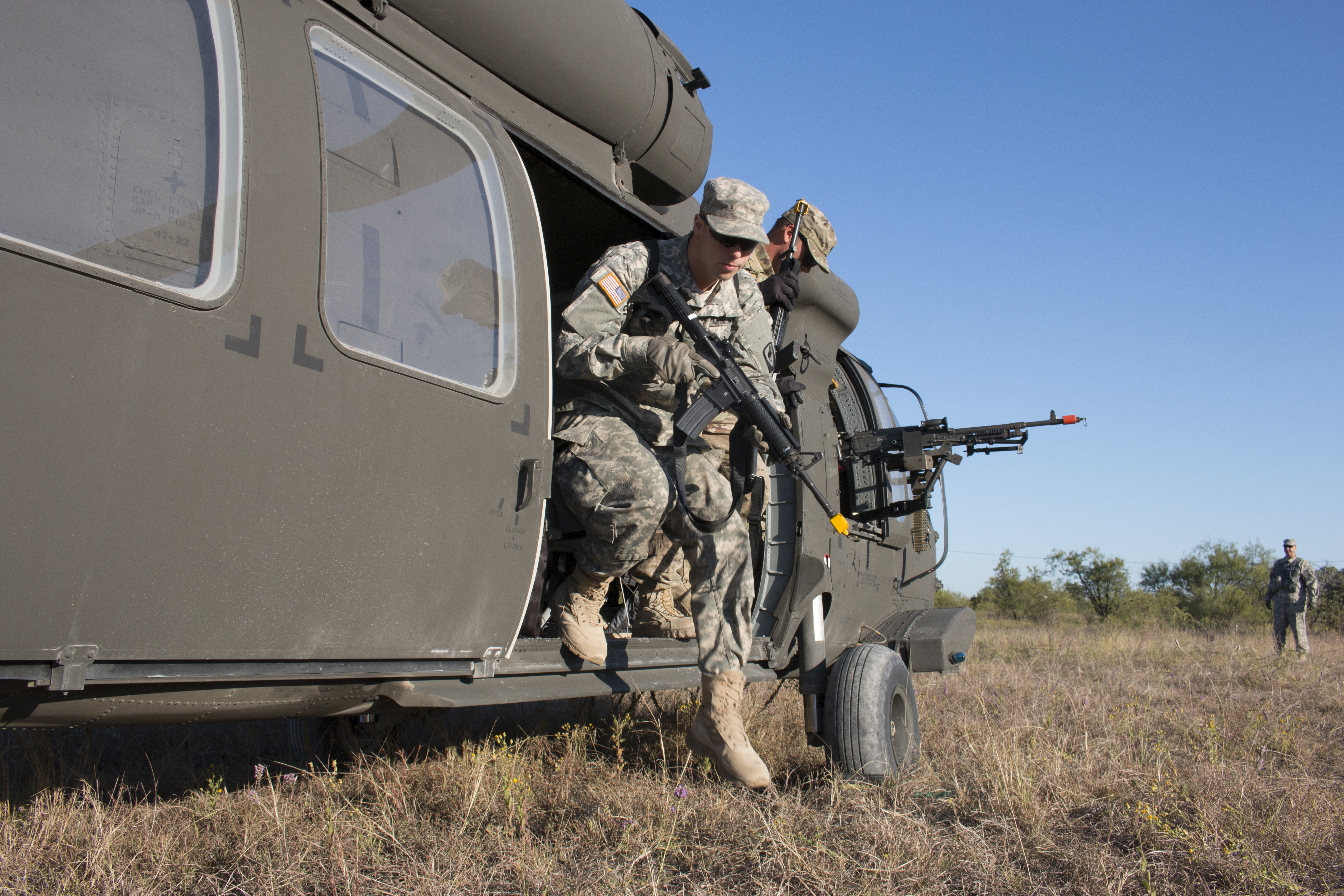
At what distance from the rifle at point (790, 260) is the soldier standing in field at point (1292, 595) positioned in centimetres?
1029

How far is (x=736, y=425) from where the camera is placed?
137 inches

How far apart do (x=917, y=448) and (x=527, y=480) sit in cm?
241

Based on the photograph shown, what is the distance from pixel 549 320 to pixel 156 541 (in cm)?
126

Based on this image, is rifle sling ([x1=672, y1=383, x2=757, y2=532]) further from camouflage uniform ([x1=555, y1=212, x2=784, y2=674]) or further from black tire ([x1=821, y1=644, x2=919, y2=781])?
black tire ([x1=821, y1=644, x2=919, y2=781])

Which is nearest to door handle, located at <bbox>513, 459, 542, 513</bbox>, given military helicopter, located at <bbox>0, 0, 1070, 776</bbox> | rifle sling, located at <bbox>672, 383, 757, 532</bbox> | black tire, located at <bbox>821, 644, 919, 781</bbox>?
military helicopter, located at <bbox>0, 0, 1070, 776</bbox>

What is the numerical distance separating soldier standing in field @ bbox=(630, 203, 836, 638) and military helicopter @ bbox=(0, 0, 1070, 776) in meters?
0.81

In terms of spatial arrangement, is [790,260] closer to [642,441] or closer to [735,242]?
[735,242]

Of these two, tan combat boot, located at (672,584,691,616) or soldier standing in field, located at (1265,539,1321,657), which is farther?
soldier standing in field, located at (1265,539,1321,657)

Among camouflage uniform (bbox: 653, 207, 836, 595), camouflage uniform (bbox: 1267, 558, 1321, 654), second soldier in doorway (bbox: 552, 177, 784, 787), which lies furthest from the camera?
camouflage uniform (bbox: 1267, 558, 1321, 654)

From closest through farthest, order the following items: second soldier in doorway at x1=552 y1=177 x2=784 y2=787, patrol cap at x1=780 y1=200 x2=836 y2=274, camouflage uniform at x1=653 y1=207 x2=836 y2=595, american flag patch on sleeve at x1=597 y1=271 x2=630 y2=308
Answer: second soldier in doorway at x1=552 y1=177 x2=784 y2=787
american flag patch on sleeve at x1=597 y1=271 x2=630 y2=308
camouflage uniform at x1=653 y1=207 x2=836 y2=595
patrol cap at x1=780 y1=200 x2=836 y2=274

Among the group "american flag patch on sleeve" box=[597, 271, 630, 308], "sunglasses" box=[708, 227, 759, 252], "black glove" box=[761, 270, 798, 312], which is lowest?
"american flag patch on sleeve" box=[597, 271, 630, 308]

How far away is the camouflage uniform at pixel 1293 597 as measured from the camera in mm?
11508

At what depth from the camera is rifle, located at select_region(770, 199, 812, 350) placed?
4.05 m

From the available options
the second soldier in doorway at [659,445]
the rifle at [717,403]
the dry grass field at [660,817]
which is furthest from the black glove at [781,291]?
the dry grass field at [660,817]
